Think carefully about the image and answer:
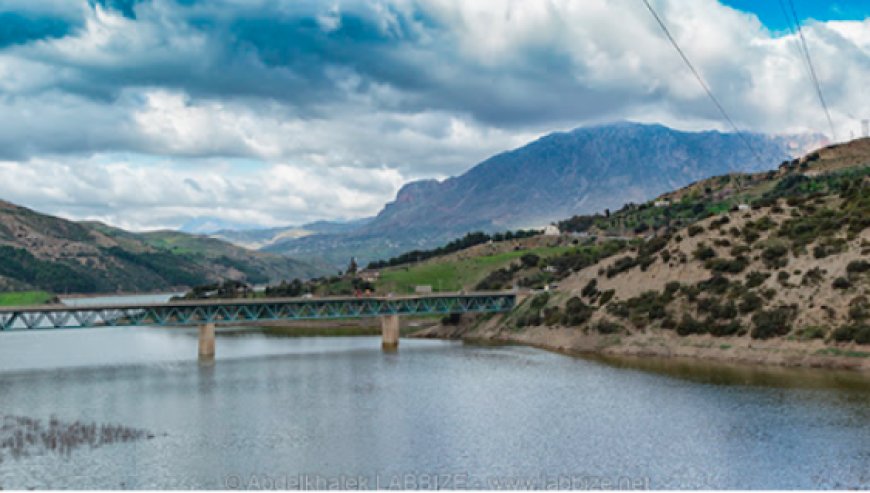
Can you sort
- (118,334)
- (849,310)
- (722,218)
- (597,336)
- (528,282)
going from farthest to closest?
(118,334) < (528,282) < (722,218) < (597,336) < (849,310)

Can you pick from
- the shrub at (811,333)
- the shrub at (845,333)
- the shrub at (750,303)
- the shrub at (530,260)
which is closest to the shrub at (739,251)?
the shrub at (750,303)

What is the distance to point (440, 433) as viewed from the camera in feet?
191

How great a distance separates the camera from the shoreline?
287 feet

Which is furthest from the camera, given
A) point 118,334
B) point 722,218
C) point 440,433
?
point 118,334

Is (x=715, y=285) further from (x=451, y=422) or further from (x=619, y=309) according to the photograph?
(x=451, y=422)

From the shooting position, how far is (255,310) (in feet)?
450

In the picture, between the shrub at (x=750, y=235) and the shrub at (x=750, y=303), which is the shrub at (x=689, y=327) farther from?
the shrub at (x=750, y=235)

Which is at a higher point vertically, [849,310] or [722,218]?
[722,218]

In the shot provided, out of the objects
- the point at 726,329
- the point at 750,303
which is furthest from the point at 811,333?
the point at 726,329

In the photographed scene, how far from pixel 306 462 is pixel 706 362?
58323 mm

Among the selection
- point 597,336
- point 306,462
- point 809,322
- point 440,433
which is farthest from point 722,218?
point 306,462

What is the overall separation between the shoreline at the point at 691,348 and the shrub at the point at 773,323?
0.99 metres

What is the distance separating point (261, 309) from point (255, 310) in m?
12.3

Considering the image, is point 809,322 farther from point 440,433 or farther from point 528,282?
point 528,282
